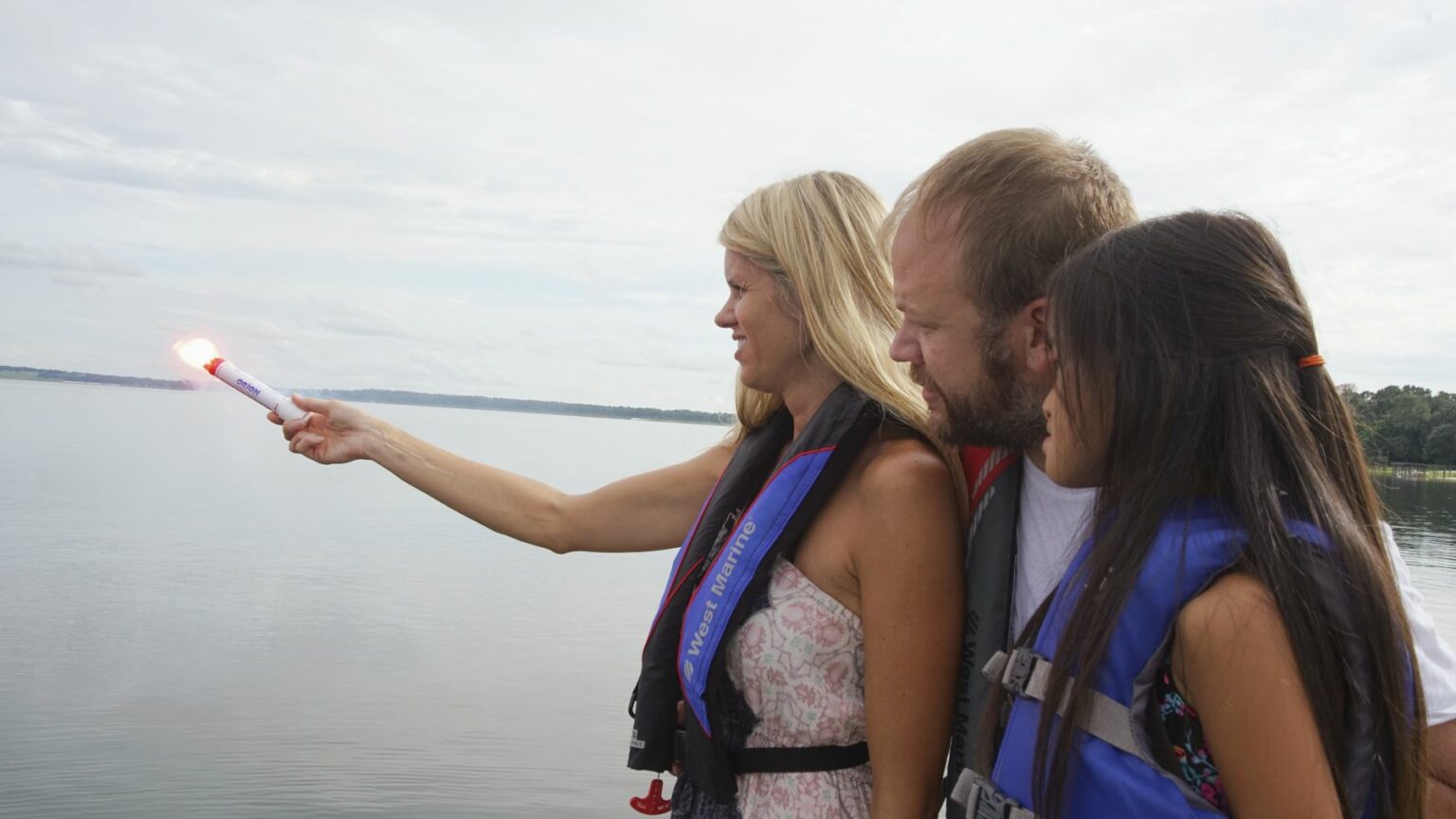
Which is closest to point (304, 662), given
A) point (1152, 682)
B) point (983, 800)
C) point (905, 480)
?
point (905, 480)

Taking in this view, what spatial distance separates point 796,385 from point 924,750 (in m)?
0.88

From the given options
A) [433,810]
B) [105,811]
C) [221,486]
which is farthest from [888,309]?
[221,486]

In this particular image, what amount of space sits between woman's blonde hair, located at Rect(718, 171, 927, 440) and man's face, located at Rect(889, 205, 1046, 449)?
322 mm

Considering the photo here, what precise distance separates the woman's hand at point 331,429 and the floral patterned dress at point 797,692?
4.78 feet

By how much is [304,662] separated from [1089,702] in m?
11.8

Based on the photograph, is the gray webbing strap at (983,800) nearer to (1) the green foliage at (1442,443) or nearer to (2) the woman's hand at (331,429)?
(2) the woman's hand at (331,429)

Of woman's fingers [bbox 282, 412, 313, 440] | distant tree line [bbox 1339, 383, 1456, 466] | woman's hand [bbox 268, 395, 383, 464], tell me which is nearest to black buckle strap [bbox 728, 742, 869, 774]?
woman's hand [bbox 268, 395, 383, 464]

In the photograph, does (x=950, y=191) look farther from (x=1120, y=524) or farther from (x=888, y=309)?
(x=1120, y=524)

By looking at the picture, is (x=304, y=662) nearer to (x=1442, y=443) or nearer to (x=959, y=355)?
(x=959, y=355)

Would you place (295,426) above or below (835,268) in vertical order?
below

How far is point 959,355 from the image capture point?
2.09 m

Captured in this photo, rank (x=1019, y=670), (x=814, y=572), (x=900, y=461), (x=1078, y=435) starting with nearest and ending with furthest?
(x=1078, y=435)
(x=1019, y=670)
(x=900, y=461)
(x=814, y=572)

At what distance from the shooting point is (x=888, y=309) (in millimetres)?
2625

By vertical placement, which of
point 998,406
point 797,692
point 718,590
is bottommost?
point 797,692
